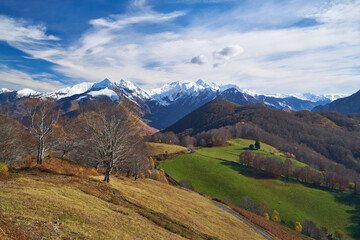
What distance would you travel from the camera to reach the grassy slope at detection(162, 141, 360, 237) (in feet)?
247

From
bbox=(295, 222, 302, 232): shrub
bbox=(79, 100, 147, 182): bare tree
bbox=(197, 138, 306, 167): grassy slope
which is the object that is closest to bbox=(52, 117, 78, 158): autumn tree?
bbox=(79, 100, 147, 182): bare tree

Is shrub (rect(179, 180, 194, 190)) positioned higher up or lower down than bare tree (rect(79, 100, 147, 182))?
lower down

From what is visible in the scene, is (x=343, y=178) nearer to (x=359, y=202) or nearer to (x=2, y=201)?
(x=359, y=202)

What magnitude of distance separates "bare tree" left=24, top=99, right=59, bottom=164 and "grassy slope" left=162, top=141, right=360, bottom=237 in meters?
71.8

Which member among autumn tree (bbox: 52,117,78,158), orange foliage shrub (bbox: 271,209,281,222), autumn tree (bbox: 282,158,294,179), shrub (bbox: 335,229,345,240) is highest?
autumn tree (bbox: 52,117,78,158)

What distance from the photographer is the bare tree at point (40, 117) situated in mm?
29217

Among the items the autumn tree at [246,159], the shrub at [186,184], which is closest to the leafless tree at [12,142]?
the shrub at [186,184]

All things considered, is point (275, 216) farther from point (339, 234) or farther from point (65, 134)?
point (65, 134)

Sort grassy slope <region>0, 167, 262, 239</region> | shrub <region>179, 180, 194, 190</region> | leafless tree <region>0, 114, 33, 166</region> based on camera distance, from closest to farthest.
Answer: grassy slope <region>0, 167, 262, 239</region> < leafless tree <region>0, 114, 33, 166</region> < shrub <region>179, 180, 194, 190</region>

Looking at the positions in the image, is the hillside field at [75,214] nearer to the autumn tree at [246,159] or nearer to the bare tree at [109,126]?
the bare tree at [109,126]

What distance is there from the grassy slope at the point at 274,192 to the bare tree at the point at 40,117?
236 ft

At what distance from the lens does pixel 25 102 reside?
29.1m

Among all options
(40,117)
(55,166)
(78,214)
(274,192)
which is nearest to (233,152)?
(274,192)

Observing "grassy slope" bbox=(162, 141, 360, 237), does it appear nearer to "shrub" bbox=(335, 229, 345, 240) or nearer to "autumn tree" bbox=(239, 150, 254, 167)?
"shrub" bbox=(335, 229, 345, 240)
